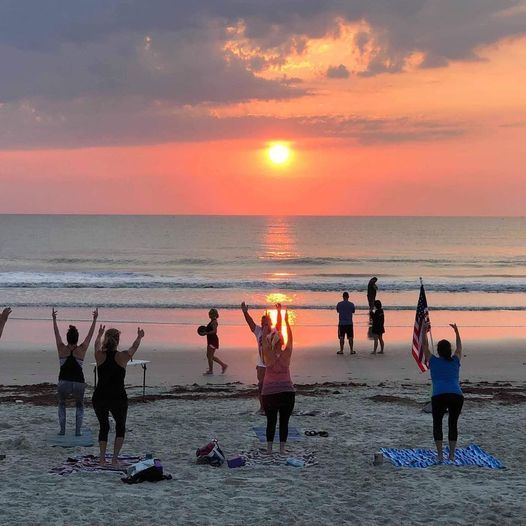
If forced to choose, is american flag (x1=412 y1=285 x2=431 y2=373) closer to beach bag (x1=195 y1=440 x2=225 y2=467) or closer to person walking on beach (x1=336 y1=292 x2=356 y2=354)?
beach bag (x1=195 y1=440 x2=225 y2=467)

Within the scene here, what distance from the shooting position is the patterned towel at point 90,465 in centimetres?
959

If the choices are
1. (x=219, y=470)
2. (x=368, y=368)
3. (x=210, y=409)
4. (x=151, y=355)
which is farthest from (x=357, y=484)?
(x=151, y=355)

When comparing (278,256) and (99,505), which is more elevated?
(278,256)

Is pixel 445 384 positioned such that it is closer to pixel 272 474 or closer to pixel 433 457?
pixel 433 457

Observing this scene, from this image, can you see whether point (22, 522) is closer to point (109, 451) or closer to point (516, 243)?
point (109, 451)

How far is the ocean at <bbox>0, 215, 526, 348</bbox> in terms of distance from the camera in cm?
3484

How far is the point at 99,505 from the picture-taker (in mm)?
8203

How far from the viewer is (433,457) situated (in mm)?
10430

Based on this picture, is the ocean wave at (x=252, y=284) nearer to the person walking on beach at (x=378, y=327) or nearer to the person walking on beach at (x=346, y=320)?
the person walking on beach at (x=378, y=327)

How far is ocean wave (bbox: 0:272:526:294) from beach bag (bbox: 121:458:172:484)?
36.4 meters

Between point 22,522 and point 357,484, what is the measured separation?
388 centimetres

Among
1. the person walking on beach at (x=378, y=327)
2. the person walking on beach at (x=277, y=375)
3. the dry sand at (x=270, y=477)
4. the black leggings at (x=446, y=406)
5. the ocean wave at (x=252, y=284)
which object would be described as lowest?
the dry sand at (x=270, y=477)

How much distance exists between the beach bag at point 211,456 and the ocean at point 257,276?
18.5m

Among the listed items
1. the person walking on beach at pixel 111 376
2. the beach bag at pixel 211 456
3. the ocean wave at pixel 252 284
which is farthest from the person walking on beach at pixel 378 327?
the ocean wave at pixel 252 284
